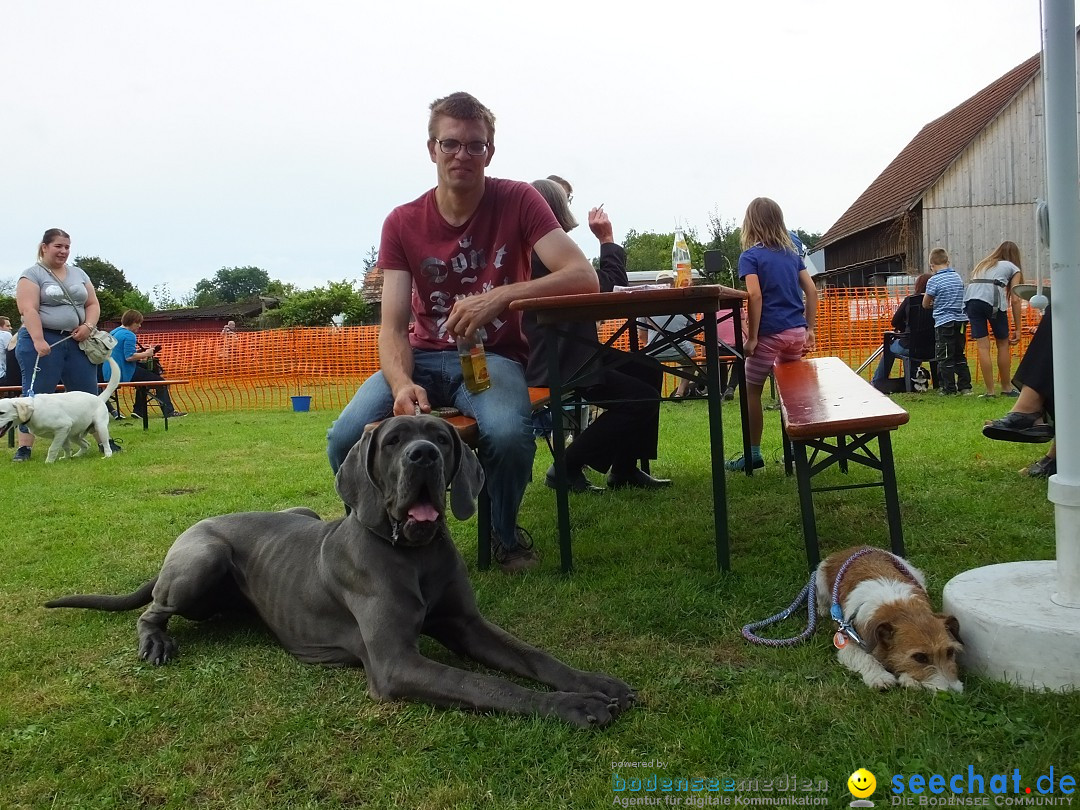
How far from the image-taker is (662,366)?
3561 mm

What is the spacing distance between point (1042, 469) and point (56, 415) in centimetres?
891

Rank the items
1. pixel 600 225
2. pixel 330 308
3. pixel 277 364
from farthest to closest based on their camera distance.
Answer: pixel 330 308
pixel 277 364
pixel 600 225

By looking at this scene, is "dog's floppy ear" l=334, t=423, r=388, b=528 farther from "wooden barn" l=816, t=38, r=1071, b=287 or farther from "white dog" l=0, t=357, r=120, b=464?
"wooden barn" l=816, t=38, r=1071, b=287

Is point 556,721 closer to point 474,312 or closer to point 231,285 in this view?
point 474,312

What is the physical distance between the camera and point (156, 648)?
2.83 m

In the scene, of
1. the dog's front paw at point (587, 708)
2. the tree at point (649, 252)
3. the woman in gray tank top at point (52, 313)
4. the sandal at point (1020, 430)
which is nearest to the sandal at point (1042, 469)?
the sandal at point (1020, 430)

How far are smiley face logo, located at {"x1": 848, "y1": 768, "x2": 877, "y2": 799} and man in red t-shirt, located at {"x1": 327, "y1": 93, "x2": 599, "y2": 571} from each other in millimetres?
1968

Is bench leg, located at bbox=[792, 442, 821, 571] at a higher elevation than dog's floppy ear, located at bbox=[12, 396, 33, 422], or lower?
lower

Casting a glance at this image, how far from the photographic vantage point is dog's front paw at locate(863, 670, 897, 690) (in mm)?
2256

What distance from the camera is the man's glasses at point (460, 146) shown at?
354cm

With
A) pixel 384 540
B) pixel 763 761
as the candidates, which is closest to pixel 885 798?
pixel 763 761

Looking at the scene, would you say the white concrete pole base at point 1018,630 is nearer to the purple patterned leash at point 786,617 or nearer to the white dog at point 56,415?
the purple patterned leash at point 786,617

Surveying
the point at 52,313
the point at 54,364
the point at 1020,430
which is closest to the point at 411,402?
the point at 1020,430

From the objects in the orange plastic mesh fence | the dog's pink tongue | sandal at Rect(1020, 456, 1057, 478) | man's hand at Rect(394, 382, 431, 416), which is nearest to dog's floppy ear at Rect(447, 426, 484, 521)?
the dog's pink tongue
